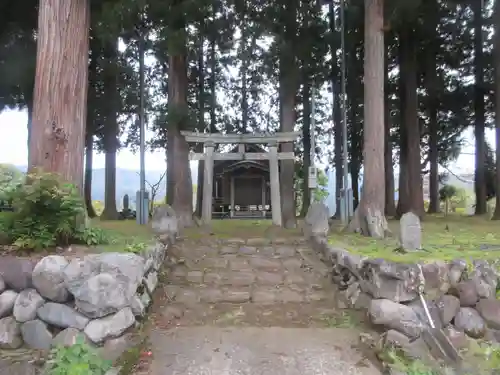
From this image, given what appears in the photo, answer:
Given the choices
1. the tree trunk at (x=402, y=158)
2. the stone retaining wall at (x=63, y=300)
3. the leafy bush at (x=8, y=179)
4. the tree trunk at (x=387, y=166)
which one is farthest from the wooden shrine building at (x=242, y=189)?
the stone retaining wall at (x=63, y=300)

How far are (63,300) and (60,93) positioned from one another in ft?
9.27

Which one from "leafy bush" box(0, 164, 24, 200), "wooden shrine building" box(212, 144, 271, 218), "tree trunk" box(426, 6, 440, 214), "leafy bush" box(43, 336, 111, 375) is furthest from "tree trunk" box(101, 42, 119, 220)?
"leafy bush" box(43, 336, 111, 375)

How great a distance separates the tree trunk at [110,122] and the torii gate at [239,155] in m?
5.03

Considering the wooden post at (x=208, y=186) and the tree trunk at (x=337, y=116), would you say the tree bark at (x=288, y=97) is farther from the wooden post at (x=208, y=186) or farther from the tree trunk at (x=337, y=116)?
the tree trunk at (x=337, y=116)

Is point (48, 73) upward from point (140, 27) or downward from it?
downward

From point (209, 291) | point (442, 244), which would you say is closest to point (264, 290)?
point (209, 291)

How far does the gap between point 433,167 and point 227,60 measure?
33.9 ft

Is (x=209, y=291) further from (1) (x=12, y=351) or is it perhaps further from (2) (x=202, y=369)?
(1) (x=12, y=351)

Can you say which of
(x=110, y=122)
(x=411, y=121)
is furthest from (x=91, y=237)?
(x=411, y=121)

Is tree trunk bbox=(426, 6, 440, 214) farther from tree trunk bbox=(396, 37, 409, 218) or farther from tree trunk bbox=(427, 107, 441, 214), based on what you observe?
tree trunk bbox=(396, 37, 409, 218)

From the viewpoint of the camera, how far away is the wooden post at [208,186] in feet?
35.6

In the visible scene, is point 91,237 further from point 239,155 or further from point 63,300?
point 239,155

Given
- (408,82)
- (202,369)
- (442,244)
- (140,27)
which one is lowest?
(202,369)

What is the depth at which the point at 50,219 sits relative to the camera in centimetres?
495
